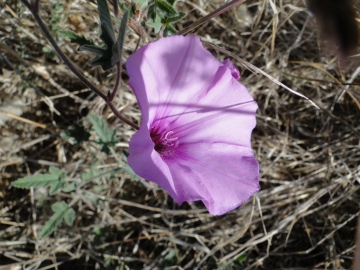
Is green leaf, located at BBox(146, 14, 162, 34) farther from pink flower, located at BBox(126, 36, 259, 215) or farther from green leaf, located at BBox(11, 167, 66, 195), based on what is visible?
green leaf, located at BBox(11, 167, 66, 195)

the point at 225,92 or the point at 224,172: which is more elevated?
the point at 225,92


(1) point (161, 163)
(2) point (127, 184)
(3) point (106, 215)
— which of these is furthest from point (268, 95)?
(1) point (161, 163)

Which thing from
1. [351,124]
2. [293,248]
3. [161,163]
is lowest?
[293,248]

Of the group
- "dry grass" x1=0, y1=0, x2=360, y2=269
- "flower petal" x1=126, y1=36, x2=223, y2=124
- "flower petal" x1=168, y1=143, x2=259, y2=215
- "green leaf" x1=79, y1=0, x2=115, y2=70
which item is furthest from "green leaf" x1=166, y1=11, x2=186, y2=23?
"dry grass" x1=0, y1=0, x2=360, y2=269

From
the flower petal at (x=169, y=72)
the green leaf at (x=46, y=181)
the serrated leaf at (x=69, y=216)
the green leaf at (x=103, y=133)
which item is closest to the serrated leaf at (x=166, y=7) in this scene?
the flower petal at (x=169, y=72)

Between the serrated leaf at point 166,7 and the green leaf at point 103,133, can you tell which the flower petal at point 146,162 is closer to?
the serrated leaf at point 166,7

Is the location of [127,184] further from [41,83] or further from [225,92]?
[225,92]

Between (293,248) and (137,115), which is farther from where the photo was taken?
(293,248)
